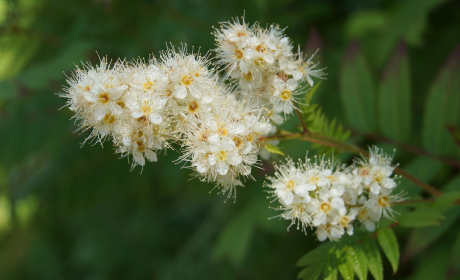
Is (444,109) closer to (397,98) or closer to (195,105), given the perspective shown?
(397,98)

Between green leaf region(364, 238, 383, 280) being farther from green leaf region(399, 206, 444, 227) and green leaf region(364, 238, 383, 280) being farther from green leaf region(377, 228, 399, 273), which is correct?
green leaf region(399, 206, 444, 227)

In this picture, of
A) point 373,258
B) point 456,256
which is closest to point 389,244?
point 373,258

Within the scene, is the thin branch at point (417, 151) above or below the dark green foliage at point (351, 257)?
above

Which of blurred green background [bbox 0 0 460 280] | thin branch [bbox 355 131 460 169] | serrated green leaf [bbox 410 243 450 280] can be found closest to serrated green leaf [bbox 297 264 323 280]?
thin branch [bbox 355 131 460 169]

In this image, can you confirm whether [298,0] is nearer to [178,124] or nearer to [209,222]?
[209,222]

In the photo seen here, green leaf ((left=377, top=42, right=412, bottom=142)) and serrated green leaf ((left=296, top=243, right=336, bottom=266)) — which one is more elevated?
green leaf ((left=377, top=42, right=412, bottom=142))

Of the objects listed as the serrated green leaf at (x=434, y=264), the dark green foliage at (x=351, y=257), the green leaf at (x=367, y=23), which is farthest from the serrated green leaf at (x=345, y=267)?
the green leaf at (x=367, y=23)

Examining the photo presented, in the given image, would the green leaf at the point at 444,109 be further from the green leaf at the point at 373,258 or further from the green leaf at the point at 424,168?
the green leaf at the point at 373,258
